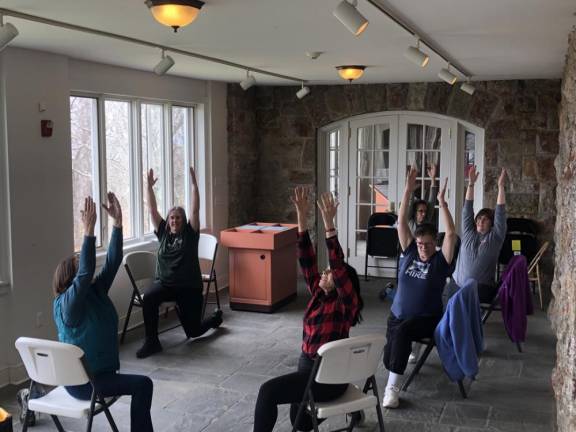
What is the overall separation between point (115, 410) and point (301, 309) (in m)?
2.99

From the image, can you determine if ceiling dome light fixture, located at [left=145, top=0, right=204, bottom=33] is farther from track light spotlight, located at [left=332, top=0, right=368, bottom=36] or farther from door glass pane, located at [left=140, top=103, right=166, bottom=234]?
door glass pane, located at [left=140, top=103, right=166, bottom=234]

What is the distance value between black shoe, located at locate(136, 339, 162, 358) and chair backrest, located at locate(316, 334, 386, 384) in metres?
2.65

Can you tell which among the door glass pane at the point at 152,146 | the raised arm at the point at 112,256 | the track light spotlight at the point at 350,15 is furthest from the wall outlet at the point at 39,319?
the track light spotlight at the point at 350,15

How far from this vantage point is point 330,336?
11.7 feet

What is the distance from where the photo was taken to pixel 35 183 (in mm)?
5191

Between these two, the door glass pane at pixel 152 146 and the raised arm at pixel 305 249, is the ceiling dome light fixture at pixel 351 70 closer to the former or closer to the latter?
the door glass pane at pixel 152 146

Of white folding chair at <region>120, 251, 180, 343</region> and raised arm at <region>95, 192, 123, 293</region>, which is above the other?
raised arm at <region>95, 192, 123, 293</region>

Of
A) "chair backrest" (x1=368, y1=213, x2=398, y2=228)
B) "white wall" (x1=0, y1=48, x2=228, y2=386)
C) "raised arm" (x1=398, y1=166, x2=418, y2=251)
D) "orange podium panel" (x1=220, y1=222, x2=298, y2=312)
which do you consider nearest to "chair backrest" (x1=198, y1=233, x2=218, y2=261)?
"orange podium panel" (x1=220, y1=222, x2=298, y2=312)

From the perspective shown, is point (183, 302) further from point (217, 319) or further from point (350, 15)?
point (350, 15)

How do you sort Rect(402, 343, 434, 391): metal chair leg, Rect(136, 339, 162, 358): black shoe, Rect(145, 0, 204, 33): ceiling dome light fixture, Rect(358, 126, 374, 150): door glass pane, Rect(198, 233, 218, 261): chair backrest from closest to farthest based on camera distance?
Rect(145, 0, 204, 33): ceiling dome light fixture
Rect(402, 343, 434, 391): metal chair leg
Rect(136, 339, 162, 358): black shoe
Rect(198, 233, 218, 261): chair backrest
Rect(358, 126, 374, 150): door glass pane

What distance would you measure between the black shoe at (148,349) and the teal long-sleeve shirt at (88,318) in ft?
6.58

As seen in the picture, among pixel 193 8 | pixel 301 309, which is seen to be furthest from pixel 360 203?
pixel 193 8

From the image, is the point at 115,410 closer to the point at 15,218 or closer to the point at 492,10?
the point at 15,218

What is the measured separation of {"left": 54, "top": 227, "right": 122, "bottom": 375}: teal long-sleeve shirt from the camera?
345 centimetres
